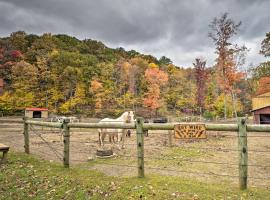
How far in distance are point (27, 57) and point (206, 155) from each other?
162ft

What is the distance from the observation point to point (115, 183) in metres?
5.72

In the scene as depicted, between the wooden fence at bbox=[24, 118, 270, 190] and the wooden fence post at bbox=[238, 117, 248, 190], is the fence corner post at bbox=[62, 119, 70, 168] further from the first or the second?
the wooden fence post at bbox=[238, 117, 248, 190]

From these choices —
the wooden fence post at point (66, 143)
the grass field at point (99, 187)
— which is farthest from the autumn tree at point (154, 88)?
the grass field at point (99, 187)

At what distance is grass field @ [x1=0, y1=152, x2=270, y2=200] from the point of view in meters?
4.93

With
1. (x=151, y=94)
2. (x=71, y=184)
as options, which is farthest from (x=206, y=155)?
(x=151, y=94)

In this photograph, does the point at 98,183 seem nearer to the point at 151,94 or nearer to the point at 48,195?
the point at 48,195

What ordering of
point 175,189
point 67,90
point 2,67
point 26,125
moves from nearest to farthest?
point 175,189
point 26,125
point 67,90
point 2,67

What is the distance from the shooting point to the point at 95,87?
153 ft

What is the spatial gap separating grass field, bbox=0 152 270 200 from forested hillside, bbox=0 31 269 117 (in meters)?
35.6

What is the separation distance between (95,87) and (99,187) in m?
41.9

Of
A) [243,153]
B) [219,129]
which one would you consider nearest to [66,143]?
[219,129]

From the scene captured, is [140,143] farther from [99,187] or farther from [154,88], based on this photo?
[154,88]

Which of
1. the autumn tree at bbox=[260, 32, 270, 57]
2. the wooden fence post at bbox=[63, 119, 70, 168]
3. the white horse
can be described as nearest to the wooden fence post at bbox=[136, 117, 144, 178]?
the wooden fence post at bbox=[63, 119, 70, 168]

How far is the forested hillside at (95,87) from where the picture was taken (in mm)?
43125
